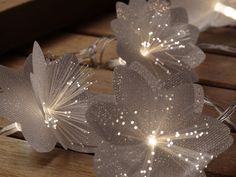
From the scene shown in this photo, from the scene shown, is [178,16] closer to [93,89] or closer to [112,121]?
[93,89]

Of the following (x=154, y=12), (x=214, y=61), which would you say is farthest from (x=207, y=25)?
(x=154, y=12)

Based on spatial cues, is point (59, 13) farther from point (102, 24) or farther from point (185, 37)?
point (185, 37)

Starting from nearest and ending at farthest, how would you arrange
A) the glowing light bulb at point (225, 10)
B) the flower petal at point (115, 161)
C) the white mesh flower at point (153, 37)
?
the flower petal at point (115, 161) → the white mesh flower at point (153, 37) → the glowing light bulb at point (225, 10)

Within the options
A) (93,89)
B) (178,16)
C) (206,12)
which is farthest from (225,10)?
(93,89)

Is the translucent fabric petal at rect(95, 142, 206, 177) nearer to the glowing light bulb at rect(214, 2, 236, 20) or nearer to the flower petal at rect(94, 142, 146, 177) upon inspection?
the flower petal at rect(94, 142, 146, 177)

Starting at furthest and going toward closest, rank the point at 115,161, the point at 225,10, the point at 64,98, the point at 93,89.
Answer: the point at 225,10 → the point at 93,89 → the point at 64,98 → the point at 115,161

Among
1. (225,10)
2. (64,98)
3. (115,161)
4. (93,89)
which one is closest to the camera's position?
(115,161)

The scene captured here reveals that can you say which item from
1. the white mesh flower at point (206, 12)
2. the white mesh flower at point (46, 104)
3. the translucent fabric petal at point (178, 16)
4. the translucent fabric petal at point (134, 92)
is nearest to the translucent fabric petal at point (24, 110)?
the white mesh flower at point (46, 104)

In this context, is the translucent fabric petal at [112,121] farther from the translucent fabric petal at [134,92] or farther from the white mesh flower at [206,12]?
the white mesh flower at [206,12]

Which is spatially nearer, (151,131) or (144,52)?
(151,131)
